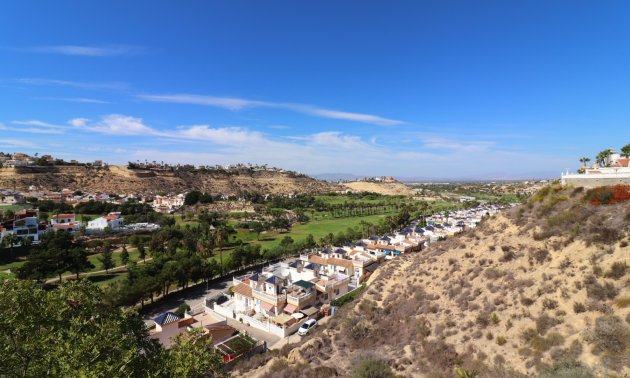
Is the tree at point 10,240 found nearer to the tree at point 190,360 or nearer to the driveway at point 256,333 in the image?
the driveway at point 256,333

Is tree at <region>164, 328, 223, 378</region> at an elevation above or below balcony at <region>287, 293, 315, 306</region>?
above

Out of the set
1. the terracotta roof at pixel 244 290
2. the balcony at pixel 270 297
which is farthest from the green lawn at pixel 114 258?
the balcony at pixel 270 297

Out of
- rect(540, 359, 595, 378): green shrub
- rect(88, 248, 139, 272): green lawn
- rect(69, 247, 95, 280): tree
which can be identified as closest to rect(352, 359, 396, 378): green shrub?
rect(540, 359, 595, 378): green shrub

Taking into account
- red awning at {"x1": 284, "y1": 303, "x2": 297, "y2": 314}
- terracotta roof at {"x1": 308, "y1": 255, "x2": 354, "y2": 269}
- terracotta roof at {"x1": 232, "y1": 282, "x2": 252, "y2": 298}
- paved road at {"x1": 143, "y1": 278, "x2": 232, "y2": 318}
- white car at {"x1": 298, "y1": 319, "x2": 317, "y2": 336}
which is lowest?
paved road at {"x1": 143, "y1": 278, "x2": 232, "y2": 318}

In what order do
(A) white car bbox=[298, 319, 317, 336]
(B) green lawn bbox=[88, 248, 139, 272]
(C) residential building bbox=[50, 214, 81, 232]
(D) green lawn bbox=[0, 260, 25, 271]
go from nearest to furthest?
(A) white car bbox=[298, 319, 317, 336] → (D) green lawn bbox=[0, 260, 25, 271] → (B) green lawn bbox=[88, 248, 139, 272] → (C) residential building bbox=[50, 214, 81, 232]

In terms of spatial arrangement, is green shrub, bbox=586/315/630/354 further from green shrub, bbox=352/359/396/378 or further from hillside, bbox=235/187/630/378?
green shrub, bbox=352/359/396/378

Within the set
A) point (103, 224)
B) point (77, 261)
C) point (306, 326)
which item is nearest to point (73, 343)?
point (306, 326)

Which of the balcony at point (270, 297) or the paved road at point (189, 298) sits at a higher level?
the balcony at point (270, 297)
